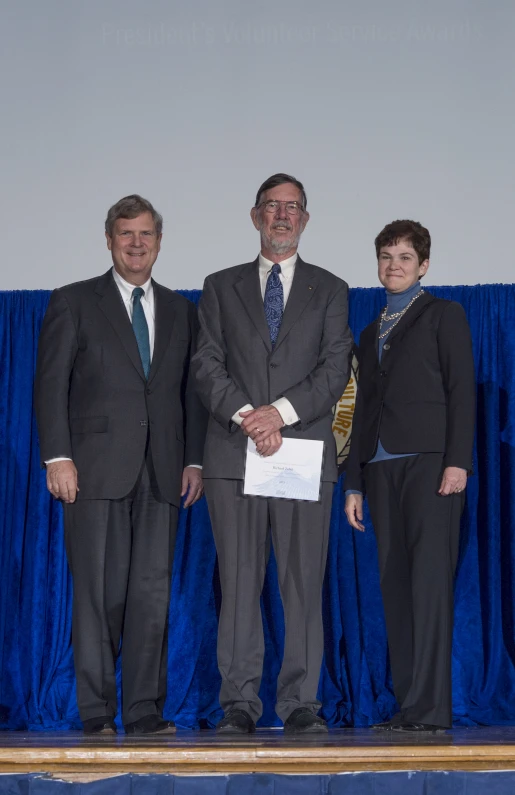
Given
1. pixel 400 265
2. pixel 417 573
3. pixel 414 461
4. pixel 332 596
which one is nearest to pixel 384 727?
pixel 417 573

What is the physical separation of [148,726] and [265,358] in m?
1.11

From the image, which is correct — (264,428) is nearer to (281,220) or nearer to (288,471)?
(288,471)

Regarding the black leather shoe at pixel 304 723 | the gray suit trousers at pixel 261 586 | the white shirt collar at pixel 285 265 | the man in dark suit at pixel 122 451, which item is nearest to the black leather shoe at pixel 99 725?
the man in dark suit at pixel 122 451

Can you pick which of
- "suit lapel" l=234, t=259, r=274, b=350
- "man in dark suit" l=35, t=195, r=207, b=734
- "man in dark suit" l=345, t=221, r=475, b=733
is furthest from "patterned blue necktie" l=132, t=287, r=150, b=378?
"man in dark suit" l=345, t=221, r=475, b=733

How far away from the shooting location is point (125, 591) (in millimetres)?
3117

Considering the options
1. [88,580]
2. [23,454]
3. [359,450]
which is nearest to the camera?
[88,580]

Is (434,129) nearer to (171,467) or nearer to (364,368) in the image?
(364,368)

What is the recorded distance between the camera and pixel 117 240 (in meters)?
3.30

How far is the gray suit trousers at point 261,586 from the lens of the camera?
2.94m

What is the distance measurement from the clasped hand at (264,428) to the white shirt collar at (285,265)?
0.49 metres

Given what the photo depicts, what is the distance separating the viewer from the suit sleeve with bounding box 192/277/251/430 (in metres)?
3.05

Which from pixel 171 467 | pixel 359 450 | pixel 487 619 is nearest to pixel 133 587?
pixel 171 467

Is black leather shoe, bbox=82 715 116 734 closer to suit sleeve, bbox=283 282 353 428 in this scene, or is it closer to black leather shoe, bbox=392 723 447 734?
black leather shoe, bbox=392 723 447 734

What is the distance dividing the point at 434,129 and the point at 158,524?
205 centimetres
